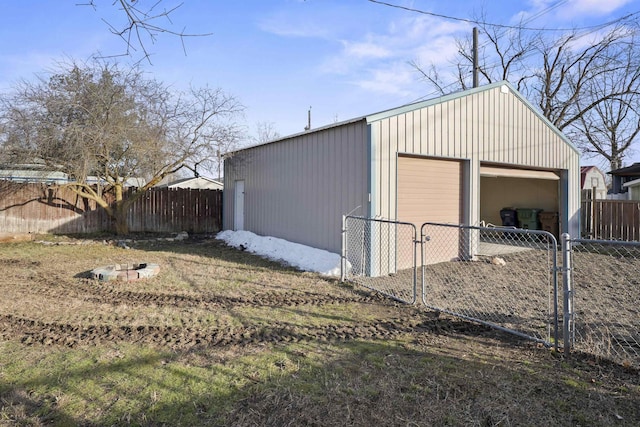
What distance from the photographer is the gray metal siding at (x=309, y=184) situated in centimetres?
779

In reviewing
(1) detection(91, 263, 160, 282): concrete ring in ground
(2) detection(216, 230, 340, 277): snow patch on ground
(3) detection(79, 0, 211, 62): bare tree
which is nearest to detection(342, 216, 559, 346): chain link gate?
(2) detection(216, 230, 340, 277): snow patch on ground

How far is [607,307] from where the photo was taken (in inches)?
206

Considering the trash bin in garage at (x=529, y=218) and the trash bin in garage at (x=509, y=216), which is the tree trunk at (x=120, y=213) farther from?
the trash bin in garage at (x=529, y=218)

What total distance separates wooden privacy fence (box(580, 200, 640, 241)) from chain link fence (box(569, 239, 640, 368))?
4.74 metres

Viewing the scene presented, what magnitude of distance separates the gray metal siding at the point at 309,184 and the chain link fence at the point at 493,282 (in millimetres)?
1889

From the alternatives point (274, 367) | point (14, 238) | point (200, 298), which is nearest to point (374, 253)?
point (200, 298)

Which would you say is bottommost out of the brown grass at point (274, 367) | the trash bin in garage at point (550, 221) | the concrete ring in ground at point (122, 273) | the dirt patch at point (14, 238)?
the brown grass at point (274, 367)

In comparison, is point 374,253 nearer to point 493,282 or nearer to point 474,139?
point 493,282

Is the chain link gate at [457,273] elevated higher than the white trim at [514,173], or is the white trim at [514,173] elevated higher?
the white trim at [514,173]

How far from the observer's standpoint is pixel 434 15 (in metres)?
8.49

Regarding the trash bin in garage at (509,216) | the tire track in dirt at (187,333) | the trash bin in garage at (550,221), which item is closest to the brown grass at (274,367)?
the tire track in dirt at (187,333)

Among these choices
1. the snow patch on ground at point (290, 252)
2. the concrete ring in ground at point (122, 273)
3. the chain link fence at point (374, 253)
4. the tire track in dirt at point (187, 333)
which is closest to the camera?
the tire track in dirt at point (187, 333)

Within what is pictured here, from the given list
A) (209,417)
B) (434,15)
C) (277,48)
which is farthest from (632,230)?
(209,417)

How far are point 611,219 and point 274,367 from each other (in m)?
14.4
